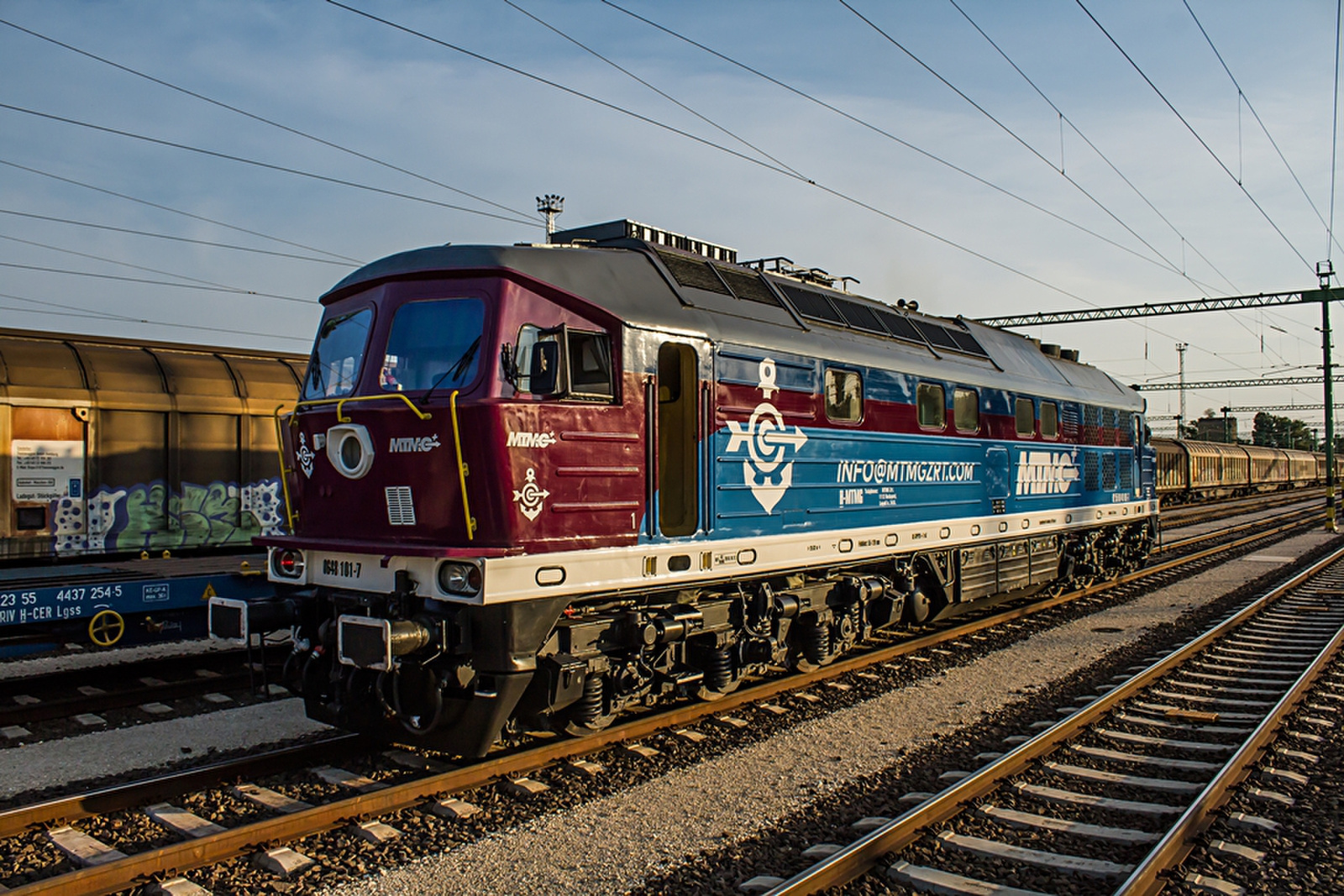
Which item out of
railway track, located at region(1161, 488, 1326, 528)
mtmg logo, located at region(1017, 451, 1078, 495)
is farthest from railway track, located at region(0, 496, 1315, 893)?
railway track, located at region(1161, 488, 1326, 528)

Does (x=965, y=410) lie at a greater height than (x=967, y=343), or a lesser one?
lesser

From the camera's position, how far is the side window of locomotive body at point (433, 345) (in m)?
6.41

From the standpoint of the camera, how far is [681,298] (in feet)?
25.4

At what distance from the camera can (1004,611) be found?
1401 cm

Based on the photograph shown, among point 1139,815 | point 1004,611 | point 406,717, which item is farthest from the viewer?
point 1004,611

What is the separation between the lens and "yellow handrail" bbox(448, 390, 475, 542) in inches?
242

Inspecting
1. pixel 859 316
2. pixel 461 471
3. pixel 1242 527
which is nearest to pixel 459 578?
pixel 461 471

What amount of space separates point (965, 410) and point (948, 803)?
6.89m

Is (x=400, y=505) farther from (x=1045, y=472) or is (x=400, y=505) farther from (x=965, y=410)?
(x=1045, y=472)

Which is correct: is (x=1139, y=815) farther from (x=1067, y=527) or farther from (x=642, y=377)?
(x=1067, y=527)

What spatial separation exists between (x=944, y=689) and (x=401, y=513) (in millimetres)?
5710

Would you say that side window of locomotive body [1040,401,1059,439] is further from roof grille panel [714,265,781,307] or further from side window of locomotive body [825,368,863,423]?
roof grille panel [714,265,781,307]

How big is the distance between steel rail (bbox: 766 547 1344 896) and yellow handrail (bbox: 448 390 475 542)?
290 centimetres

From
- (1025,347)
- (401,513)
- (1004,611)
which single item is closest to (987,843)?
(401,513)
